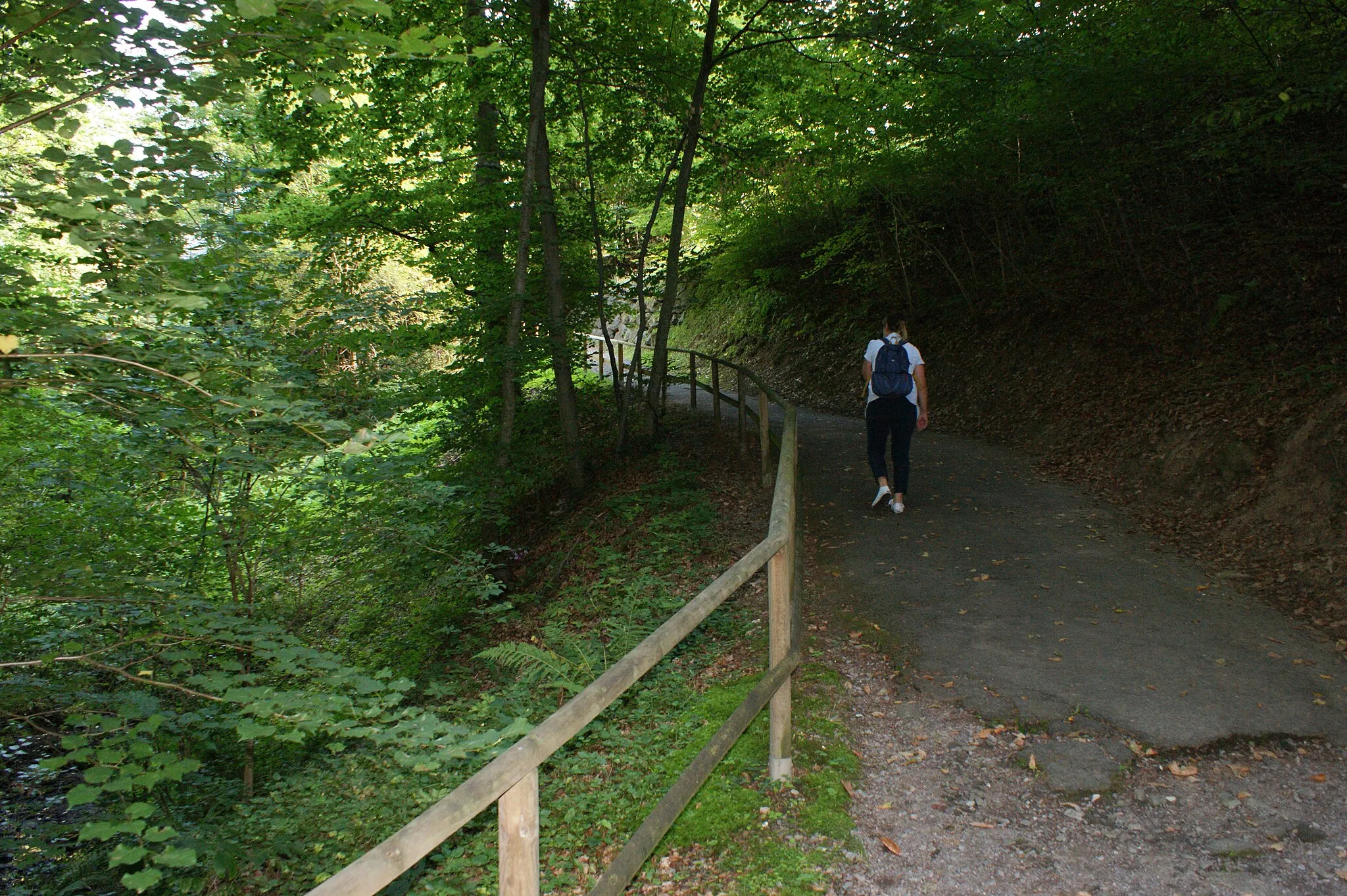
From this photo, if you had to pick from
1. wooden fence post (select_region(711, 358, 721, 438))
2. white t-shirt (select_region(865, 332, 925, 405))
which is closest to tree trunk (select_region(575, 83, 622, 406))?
wooden fence post (select_region(711, 358, 721, 438))

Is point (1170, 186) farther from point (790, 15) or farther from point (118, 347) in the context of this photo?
point (118, 347)

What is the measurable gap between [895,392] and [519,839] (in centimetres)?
656

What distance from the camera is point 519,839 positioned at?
1824 millimetres

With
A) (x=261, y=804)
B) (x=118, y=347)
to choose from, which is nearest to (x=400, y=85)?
(x=118, y=347)

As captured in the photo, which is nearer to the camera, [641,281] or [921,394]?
[921,394]

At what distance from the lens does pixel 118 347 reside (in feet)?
12.1

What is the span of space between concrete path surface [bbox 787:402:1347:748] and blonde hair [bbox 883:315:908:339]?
6.06 ft

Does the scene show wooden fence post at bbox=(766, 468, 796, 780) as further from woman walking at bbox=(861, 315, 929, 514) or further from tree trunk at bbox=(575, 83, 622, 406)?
tree trunk at bbox=(575, 83, 622, 406)

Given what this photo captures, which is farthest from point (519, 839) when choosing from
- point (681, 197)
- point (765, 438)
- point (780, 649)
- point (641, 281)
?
point (641, 281)

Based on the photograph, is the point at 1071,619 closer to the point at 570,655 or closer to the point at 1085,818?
the point at 1085,818

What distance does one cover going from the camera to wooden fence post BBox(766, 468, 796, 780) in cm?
370

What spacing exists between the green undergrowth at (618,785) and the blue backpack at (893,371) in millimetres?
2384

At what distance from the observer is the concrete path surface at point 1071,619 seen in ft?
14.3

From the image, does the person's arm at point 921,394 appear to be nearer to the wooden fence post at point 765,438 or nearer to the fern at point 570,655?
the wooden fence post at point 765,438
